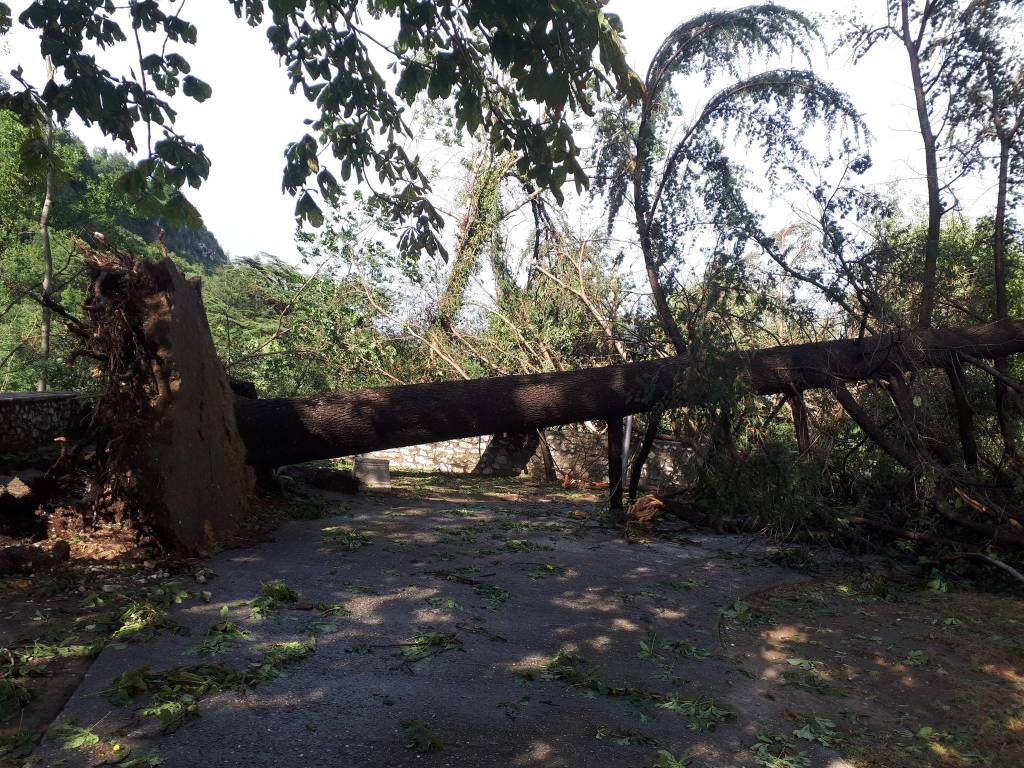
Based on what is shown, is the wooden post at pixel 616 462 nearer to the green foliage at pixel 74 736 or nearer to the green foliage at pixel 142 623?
the green foliage at pixel 142 623

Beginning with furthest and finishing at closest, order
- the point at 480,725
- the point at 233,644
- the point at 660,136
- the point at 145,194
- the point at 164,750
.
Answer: the point at 660,136
the point at 145,194
the point at 233,644
the point at 480,725
the point at 164,750

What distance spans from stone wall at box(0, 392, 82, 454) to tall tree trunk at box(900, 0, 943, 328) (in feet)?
24.8

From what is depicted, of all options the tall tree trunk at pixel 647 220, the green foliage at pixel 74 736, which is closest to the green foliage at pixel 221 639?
the green foliage at pixel 74 736

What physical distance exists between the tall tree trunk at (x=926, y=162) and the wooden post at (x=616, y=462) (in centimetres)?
308

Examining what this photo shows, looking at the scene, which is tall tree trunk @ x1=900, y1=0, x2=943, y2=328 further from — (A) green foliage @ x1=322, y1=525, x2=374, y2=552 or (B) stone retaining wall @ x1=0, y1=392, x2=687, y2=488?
(A) green foliage @ x1=322, y1=525, x2=374, y2=552

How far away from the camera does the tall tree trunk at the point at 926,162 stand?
7020 mm

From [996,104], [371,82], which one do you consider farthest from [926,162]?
[371,82]

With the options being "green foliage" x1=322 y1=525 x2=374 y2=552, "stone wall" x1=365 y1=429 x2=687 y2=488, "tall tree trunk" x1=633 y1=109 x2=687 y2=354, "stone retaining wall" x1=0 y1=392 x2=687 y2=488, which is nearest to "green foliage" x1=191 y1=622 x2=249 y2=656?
"green foliage" x1=322 y1=525 x2=374 y2=552

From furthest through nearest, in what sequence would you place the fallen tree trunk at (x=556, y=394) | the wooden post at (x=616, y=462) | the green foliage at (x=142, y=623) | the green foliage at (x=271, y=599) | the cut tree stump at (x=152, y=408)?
1. the wooden post at (x=616, y=462)
2. the fallen tree trunk at (x=556, y=394)
3. the cut tree stump at (x=152, y=408)
4. the green foliage at (x=271, y=599)
5. the green foliage at (x=142, y=623)

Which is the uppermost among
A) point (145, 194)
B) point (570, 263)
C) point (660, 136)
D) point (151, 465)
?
point (660, 136)

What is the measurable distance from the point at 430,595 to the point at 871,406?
15.9ft

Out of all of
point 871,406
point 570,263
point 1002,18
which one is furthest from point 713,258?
point 570,263

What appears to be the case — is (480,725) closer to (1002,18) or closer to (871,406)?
(871,406)

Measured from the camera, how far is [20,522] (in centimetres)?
490
